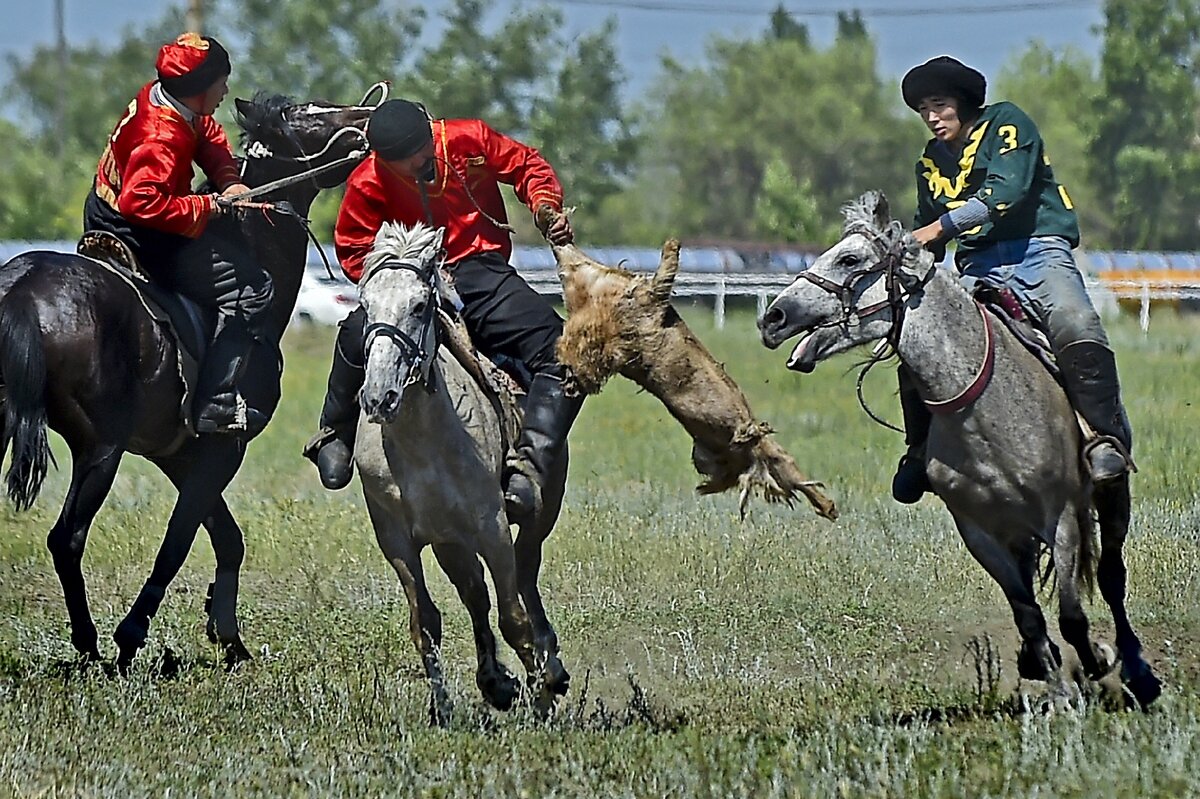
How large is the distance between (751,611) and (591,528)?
249cm

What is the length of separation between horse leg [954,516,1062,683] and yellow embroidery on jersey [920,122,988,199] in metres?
1.54

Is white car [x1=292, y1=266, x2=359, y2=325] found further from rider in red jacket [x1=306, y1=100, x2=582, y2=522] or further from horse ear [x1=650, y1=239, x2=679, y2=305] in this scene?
horse ear [x1=650, y1=239, x2=679, y2=305]

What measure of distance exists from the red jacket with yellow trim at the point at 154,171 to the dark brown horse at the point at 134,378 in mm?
421

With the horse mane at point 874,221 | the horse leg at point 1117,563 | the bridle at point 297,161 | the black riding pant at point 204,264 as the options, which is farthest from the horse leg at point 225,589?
the horse leg at point 1117,563

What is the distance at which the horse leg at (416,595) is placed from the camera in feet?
27.5

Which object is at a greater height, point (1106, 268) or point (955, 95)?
point (1106, 268)

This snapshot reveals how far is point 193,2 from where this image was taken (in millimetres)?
21906

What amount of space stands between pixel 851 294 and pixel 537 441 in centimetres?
159

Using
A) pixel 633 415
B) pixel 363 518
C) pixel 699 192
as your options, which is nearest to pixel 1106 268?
pixel 633 415

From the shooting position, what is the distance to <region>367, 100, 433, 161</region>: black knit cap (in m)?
8.64

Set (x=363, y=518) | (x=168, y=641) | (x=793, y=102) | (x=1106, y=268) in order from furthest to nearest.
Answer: (x=793, y=102), (x=1106, y=268), (x=363, y=518), (x=168, y=641)

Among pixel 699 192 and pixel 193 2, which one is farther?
pixel 699 192

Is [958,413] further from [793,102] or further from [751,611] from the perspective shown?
[793,102]

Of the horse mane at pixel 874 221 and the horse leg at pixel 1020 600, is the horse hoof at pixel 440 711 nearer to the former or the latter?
the horse leg at pixel 1020 600
